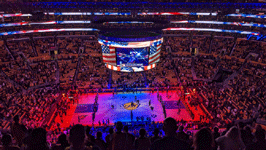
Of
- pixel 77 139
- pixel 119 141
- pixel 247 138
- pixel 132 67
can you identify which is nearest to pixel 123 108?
pixel 132 67

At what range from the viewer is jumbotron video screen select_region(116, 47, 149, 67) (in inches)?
1226

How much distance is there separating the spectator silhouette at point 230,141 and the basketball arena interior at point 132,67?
1372mm

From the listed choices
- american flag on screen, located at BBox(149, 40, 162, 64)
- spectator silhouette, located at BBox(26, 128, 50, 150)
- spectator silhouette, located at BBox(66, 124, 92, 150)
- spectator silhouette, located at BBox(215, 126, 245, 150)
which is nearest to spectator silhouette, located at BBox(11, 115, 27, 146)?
spectator silhouette, located at BBox(26, 128, 50, 150)

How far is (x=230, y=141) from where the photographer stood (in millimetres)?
3385

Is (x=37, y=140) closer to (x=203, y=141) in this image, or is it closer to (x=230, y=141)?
(x=203, y=141)

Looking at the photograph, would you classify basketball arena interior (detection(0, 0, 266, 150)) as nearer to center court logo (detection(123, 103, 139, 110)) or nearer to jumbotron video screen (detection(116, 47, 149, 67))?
jumbotron video screen (detection(116, 47, 149, 67))

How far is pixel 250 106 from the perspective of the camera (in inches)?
858

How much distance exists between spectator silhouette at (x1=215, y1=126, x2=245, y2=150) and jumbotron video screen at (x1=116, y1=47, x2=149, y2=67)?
28.2 meters

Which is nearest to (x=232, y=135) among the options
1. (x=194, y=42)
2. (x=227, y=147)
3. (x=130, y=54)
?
(x=227, y=147)

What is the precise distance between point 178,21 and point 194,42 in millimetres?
6992

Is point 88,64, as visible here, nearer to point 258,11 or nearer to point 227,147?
point 227,147

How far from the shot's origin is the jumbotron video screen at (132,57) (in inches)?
1226

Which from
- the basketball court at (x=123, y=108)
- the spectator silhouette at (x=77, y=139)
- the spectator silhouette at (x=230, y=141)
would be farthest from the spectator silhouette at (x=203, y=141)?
the basketball court at (x=123, y=108)

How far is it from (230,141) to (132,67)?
2906 cm
